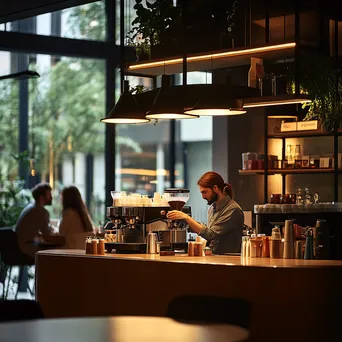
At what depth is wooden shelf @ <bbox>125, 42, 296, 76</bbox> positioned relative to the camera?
22.7 ft

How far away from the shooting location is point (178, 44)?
24.0 ft

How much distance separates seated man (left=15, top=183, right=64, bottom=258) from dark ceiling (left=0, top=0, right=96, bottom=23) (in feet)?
7.70

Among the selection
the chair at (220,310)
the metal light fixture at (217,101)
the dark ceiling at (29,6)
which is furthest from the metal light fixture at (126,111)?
the chair at (220,310)

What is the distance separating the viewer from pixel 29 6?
891cm

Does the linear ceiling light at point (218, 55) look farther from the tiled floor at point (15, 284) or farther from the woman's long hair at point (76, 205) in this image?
the tiled floor at point (15, 284)

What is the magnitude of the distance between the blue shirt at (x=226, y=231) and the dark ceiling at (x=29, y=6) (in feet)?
9.57

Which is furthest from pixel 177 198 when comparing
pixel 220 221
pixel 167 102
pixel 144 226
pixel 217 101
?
pixel 217 101

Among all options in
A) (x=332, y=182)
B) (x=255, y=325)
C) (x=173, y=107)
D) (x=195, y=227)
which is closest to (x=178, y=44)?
(x=173, y=107)

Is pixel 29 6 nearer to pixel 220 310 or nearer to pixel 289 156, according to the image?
pixel 289 156

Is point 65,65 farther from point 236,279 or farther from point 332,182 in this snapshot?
point 236,279

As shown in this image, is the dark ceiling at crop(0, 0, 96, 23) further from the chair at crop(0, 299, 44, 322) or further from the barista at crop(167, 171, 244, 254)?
the chair at crop(0, 299, 44, 322)

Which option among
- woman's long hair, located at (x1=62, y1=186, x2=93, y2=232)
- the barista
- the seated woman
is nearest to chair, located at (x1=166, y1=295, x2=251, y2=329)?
the barista

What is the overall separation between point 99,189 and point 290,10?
172 inches

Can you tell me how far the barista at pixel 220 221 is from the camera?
7039 mm
